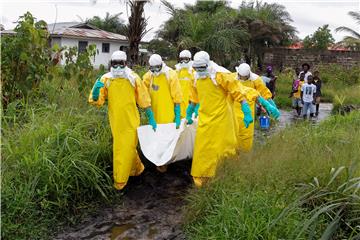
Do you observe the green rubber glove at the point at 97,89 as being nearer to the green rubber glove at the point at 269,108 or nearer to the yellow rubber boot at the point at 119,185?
the yellow rubber boot at the point at 119,185

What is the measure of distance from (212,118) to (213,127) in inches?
3.9

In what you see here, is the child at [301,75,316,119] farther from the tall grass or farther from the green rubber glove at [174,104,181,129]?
the tall grass

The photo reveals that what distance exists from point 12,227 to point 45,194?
53cm

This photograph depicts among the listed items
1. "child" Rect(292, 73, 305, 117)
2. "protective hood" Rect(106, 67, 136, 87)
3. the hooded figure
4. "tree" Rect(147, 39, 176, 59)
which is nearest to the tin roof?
"tree" Rect(147, 39, 176, 59)

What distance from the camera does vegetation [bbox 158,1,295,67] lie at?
17.5 m

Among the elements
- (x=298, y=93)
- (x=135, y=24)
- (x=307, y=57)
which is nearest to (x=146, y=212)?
(x=135, y=24)

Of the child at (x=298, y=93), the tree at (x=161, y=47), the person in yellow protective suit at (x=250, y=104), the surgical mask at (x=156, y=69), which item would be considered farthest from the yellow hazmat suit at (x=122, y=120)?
the tree at (x=161, y=47)

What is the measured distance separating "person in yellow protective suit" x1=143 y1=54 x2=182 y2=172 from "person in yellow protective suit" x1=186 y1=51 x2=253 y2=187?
3.04 feet

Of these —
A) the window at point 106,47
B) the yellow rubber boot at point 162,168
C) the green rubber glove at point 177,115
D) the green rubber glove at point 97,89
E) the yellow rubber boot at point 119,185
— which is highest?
the window at point 106,47

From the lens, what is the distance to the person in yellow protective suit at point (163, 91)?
6.07 meters

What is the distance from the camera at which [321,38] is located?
28531 mm

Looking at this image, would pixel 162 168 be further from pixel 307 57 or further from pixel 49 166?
pixel 307 57

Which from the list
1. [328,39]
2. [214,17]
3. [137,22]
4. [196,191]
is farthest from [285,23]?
[196,191]

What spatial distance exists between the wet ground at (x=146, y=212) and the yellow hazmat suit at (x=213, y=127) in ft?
1.51
